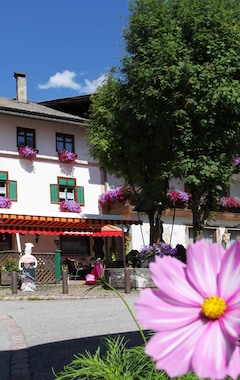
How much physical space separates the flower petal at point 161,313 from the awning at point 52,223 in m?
21.3

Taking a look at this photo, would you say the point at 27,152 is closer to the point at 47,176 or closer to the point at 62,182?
the point at 47,176

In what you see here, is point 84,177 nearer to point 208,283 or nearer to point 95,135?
point 95,135

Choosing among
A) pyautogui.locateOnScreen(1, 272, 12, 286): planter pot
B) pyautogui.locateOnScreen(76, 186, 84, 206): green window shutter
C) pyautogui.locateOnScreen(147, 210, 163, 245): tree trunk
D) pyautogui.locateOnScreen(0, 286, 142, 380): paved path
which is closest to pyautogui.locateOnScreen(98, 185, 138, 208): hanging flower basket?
pyautogui.locateOnScreen(76, 186, 84, 206): green window shutter

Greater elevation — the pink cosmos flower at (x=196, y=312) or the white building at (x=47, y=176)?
the white building at (x=47, y=176)

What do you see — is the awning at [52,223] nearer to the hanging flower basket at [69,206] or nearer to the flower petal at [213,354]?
the hanging flower basket at [69,206]

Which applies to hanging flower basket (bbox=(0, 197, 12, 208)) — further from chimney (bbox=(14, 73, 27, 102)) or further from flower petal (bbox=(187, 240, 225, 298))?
flower petal (bbox=(187, 240, 225, 298))

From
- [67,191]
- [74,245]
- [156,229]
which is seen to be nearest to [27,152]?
[67,191]

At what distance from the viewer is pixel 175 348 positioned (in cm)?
75

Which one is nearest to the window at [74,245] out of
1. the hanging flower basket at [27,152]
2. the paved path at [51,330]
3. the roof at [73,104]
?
the hanging flower basket at [27,152]

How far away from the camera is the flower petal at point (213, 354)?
0.71 m

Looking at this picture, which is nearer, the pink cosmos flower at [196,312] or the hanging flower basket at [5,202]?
the pink cosmos flower at [196,312]

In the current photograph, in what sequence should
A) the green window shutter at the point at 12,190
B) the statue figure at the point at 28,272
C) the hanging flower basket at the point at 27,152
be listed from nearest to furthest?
the statue figure at the point at 28,272, the green window shutter at the point at 12,190, the hanging flower basket at the point at 27,152

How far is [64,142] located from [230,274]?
29.9 metres

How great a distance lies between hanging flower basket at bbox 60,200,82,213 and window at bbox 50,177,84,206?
537 mm
